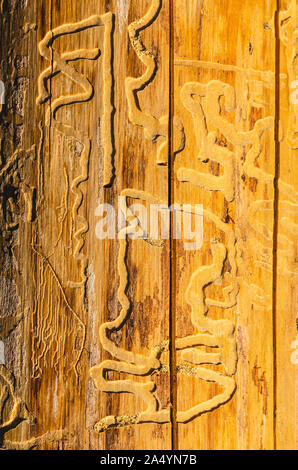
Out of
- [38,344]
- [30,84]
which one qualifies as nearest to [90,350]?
[38,344]

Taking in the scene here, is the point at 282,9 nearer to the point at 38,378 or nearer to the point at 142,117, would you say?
the point at 142,117

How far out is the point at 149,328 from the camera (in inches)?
30.6

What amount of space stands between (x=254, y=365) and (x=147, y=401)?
21cm

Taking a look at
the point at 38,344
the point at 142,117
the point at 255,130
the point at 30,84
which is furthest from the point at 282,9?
the point at 38,344

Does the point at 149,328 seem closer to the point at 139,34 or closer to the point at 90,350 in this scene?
the point at 90,350

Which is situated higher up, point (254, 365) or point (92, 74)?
point (92, 74)

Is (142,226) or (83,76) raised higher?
(83,76)

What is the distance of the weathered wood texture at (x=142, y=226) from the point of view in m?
0.76

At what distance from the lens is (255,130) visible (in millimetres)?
787

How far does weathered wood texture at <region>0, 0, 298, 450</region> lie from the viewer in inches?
30.0

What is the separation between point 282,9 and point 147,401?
79cm

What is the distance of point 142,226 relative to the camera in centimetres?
78

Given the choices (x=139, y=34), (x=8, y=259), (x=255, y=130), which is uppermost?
(x=139, y=34)

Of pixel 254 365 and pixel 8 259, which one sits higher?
pixel 8 259
